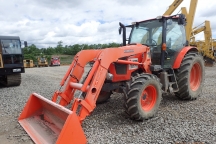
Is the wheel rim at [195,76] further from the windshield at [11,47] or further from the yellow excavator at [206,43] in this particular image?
the yellow excavator at [206,43]

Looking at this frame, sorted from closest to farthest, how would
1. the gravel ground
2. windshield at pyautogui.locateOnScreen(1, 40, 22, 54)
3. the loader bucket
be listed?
the loader bucket → the gravel ground → windshield at pyautogui.locateOnScreen(1, 40, 22, 54)

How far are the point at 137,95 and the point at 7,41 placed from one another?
731 cm

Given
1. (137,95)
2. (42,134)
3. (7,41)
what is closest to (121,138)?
(137,95)

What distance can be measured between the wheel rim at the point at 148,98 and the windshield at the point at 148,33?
1420 mm

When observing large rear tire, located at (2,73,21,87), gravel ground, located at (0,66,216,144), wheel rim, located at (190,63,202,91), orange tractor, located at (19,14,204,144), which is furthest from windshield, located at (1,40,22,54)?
wheel rim, located at (190,63,202,91)

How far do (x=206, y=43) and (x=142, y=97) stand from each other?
50.7 ft

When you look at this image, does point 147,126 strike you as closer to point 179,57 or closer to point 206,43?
point 179,57

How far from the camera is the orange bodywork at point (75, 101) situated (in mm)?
3212

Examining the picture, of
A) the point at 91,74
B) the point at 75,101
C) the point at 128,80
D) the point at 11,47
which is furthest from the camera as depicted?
the point at 11,47

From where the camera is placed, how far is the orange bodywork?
126 inches

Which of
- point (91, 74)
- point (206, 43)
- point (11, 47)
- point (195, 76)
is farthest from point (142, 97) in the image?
point (206, 43)

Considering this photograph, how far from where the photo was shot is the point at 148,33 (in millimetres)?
5516

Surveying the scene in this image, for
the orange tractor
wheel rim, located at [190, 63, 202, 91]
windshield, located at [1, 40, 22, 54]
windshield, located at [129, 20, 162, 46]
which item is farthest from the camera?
windshield, located at [1, 40, 22, 54]

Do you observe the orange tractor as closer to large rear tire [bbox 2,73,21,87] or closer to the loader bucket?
the loader bucket
